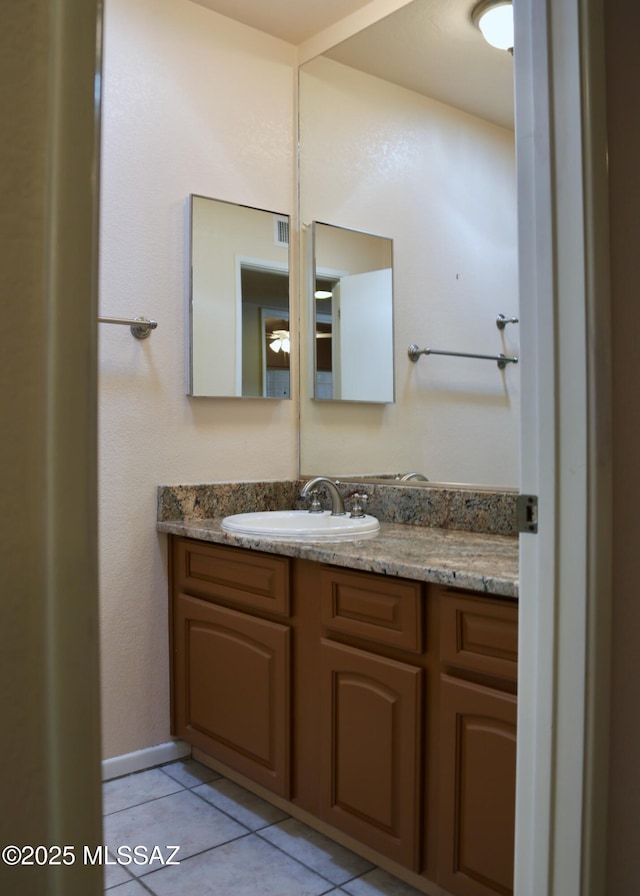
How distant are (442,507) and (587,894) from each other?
4.54ft

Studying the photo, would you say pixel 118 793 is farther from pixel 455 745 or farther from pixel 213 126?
pixel 213 126

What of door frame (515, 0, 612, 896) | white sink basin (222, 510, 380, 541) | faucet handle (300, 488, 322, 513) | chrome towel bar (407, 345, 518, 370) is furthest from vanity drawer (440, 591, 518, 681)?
faucet handle (300, 488, 322, 513)

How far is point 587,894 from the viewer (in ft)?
3.24

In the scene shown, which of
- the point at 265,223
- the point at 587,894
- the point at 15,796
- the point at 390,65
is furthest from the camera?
the point at 265,223

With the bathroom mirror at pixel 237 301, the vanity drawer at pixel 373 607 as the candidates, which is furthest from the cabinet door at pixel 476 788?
the bathroom mirror at pixel 237 301

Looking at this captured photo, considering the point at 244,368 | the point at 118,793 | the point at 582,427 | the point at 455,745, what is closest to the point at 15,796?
the point at 582,427

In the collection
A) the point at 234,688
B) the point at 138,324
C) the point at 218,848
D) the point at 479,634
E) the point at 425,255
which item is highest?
the point at 425,255

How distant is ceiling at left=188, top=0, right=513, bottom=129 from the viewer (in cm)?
221

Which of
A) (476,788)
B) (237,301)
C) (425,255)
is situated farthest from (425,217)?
(476,788)

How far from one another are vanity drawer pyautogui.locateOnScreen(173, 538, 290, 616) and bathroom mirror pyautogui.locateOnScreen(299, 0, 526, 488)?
2.07 ft

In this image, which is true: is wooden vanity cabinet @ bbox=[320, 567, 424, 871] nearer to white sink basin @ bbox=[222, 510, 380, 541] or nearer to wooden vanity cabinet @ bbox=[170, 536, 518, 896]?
wooden vanity cabinet @ bbox=[170, 536, 518, 896]

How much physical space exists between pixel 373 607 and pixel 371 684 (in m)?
0.19

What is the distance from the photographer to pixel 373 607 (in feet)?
5.74

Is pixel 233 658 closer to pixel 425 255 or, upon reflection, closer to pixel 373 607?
pixel 373 607
